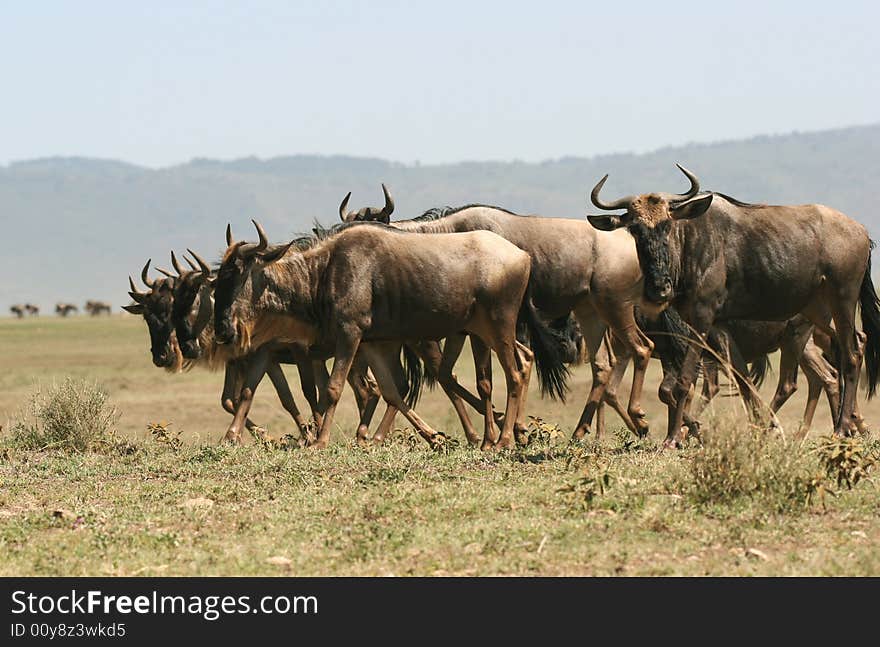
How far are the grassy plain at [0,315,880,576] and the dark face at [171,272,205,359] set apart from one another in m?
1.50

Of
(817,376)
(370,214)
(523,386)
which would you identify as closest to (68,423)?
(370,214)

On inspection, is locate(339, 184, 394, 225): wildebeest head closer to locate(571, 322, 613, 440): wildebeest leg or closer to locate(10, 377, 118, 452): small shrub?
locate(571, 322, 613, 440): wildebeest leg

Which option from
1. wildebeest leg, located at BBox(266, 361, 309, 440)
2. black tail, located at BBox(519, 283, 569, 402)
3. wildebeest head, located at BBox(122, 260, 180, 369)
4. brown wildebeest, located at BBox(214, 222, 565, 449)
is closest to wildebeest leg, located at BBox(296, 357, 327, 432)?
wildebeest leg, located at BBox(266, 361, 309, 440)

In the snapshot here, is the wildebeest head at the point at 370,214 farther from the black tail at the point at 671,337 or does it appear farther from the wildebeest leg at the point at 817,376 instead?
the wildebeest leg at the point at 817,376

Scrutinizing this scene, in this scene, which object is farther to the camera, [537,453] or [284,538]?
[537,453]

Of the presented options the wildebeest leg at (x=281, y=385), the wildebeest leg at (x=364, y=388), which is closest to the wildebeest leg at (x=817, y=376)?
the wildebeest leg at (x=364, y=388)

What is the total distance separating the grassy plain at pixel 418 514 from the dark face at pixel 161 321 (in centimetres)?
225

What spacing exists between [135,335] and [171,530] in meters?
44.7

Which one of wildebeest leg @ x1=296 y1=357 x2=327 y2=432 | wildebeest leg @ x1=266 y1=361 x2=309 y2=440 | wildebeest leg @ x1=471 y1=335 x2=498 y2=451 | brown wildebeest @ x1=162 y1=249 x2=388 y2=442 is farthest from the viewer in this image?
wildebeest leg @ x1=296 y1=357 x2=327 y2=432

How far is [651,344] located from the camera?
11.8 meters

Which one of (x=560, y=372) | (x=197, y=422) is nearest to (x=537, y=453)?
(x=560, y=372)

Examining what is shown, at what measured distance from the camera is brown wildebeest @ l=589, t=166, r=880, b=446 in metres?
10.3

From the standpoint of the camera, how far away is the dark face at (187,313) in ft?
42.1
